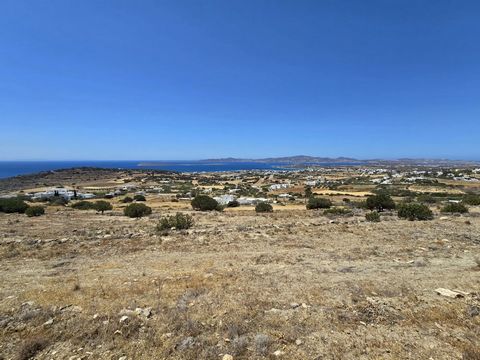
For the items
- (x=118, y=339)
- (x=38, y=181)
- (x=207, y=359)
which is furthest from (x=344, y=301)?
(x=38, y=181)

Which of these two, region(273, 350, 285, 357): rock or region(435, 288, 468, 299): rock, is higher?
region(273, 350, 285, 357): rock

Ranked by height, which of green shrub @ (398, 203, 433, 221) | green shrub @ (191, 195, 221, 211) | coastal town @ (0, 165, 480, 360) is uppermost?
coastal town @ (0, 165, 480, 360)

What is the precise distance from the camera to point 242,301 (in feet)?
22.8

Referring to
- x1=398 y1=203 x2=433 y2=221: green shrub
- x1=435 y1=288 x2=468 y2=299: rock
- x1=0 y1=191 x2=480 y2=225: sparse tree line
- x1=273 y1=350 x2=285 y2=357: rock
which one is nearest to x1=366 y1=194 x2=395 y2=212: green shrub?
x1=0 y1=191 x2=480 y2=225: sparse tree line

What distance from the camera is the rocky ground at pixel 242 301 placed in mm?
5141

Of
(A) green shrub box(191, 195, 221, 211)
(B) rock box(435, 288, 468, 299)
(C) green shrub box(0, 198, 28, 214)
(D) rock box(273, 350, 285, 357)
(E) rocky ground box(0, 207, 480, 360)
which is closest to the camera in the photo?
(D) rock box(273, 350, 285, 357)

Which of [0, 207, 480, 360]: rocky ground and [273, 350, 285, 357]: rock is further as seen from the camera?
[0, 207, 480, 360]: rocky ground

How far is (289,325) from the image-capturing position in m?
5.84

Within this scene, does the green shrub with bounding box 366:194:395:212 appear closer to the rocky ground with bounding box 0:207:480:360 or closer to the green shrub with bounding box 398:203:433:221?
the green shrub with bounding box 398:203:433:221

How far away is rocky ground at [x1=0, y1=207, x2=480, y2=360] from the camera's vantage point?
5.14 m

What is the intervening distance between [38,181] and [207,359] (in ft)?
354

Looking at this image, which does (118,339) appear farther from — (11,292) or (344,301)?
(344,301)

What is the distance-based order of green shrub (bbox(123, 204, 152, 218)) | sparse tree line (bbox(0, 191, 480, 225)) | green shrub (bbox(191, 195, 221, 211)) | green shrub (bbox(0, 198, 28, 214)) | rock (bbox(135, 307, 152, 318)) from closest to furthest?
1. rock (bbox(135, 307, 152, 318))
2. sparse tree line (bbox(0, 191, 480, 225))
3. green shrub (bbox(123, 204, 152, 218))
4. green shrub (bbox(0, 198, 28, 214))
5. green shrub (bbox(191, 195, 221, 211))

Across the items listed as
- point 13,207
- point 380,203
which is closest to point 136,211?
point 13,207
